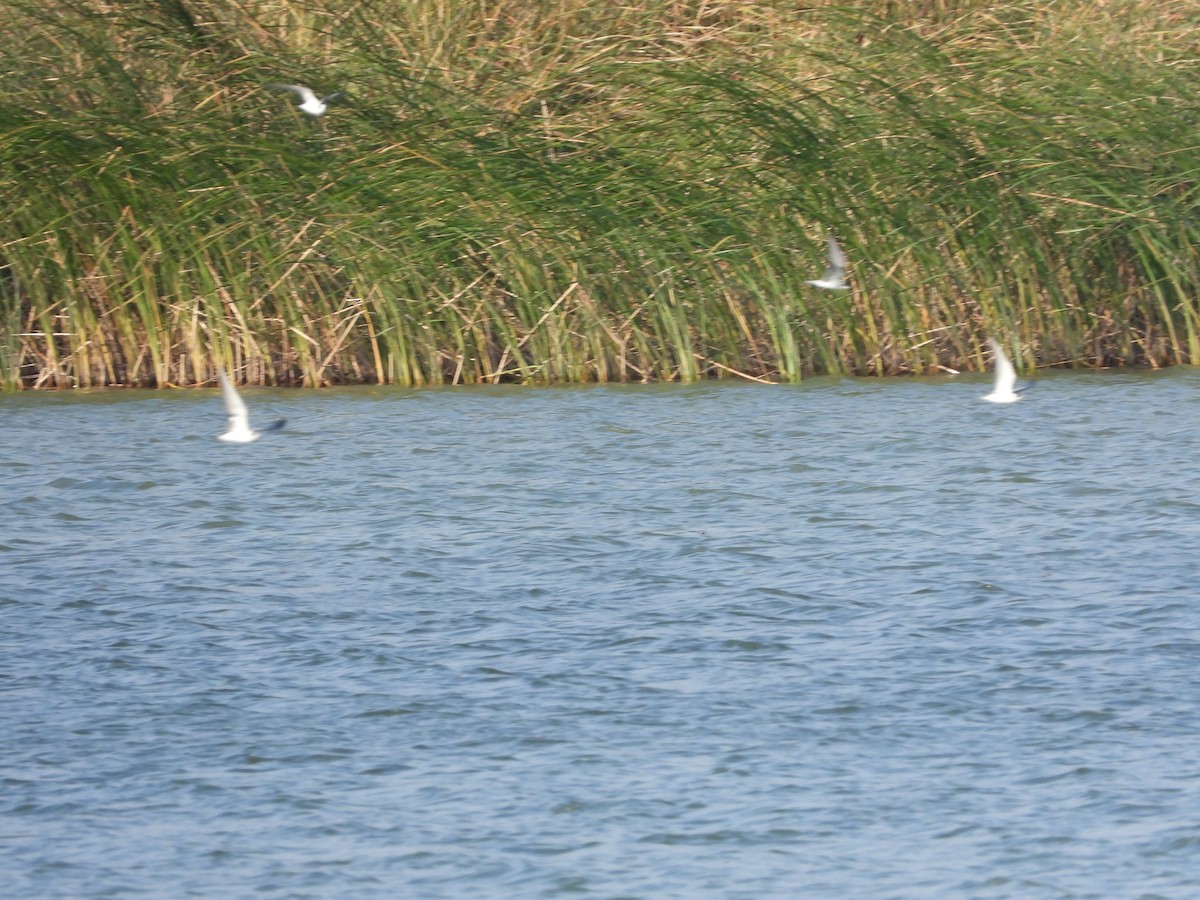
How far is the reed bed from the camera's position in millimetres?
11234

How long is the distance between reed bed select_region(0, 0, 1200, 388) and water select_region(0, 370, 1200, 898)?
1.48m

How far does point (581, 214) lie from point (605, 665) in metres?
6.11

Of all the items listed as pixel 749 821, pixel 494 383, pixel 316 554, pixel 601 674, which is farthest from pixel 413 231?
pixel 749 821

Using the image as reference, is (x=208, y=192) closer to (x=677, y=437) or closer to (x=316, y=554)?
(x=677, y=437)

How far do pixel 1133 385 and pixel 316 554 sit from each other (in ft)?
19.8

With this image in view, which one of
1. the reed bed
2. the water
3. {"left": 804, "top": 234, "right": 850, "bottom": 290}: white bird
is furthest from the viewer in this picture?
the reed bed

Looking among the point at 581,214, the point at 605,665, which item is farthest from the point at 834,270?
the point at 605,665

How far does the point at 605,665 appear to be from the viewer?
5695 millimetres

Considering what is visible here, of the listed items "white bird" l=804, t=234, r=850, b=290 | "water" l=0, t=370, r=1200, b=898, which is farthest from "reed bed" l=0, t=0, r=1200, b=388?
"water" l=0, t=370, r=1200, b=898

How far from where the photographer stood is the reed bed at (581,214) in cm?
1123

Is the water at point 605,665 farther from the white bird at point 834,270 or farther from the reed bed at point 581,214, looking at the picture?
the reed bed at point 581,214

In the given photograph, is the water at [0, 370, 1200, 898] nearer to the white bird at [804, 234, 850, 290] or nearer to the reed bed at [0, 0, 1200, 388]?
the white bird at [804, 234, 850, 290]

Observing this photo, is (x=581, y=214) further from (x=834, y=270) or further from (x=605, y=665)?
(x=605, y=665)

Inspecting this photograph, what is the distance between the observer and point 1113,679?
5.41 m
